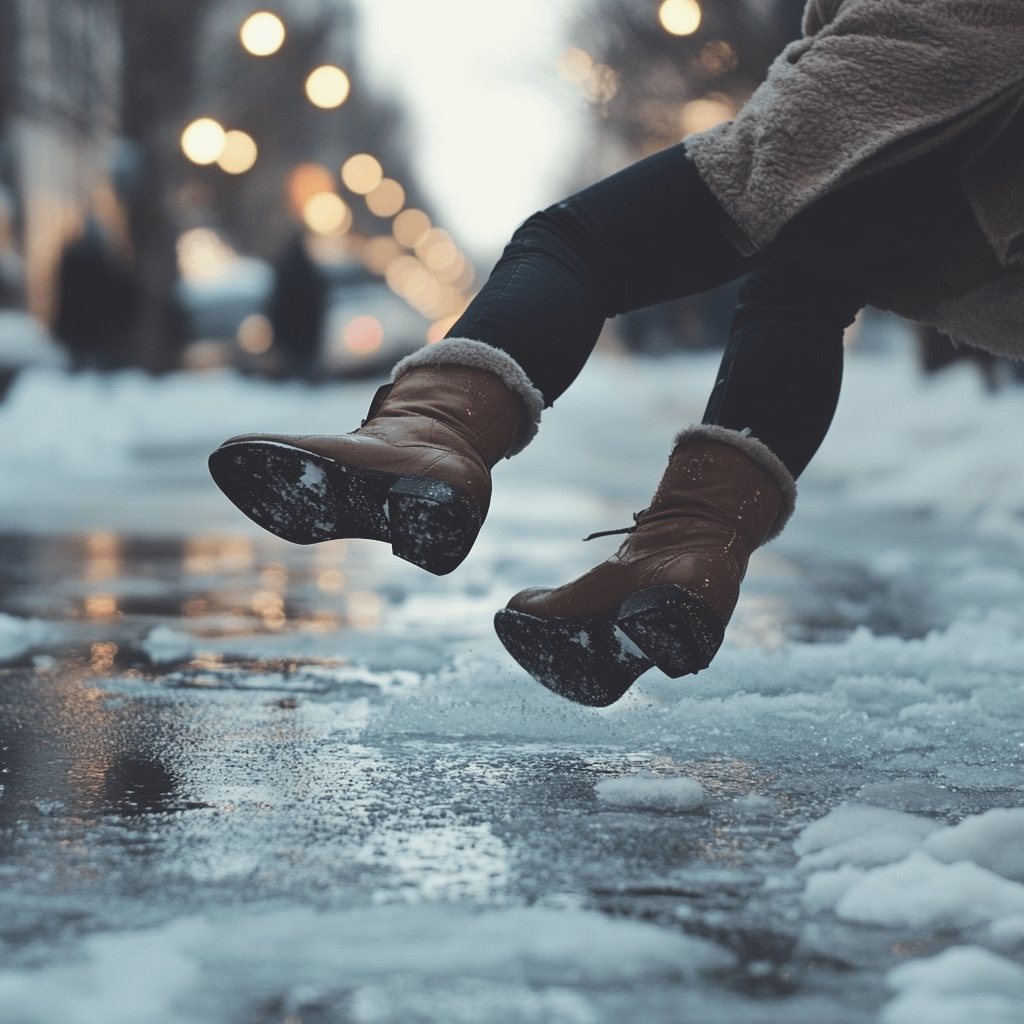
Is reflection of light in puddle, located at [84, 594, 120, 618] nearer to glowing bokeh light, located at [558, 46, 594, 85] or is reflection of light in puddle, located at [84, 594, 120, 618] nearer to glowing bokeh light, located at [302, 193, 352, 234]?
glowing bokeh light, located at [558, 46, 594, 85]

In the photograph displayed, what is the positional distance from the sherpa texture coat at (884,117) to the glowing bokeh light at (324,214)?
40.4 meters

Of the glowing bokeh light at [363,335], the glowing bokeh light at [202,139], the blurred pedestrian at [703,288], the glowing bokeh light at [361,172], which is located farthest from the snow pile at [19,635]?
the glowing bokeh light at [361,172]

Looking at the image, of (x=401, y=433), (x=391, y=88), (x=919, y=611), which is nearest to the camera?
(x=401, y=433)

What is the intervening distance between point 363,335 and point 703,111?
18.6ft

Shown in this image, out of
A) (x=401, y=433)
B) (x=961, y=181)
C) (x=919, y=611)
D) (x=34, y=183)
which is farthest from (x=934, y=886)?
(x=34, y=183)

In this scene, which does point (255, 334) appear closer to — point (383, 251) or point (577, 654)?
point (577, 654)

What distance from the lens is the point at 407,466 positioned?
81.3 inches

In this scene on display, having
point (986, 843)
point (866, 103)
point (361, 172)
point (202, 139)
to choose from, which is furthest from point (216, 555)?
point (361, 172)

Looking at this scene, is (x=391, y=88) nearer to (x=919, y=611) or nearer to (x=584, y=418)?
(x=584, y=418)

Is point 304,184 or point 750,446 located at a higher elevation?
point 304,184

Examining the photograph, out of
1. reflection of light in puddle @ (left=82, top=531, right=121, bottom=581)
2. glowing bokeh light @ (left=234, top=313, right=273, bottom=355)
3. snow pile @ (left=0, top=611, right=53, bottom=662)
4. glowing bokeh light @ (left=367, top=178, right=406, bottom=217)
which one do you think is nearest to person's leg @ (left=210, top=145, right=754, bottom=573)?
snow pile @ (left=0, top=611, right=53, bottom=662)

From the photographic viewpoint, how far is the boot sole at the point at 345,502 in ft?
6.71

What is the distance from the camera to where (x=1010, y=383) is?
492 inches

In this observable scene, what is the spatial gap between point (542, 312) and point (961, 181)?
66cm
